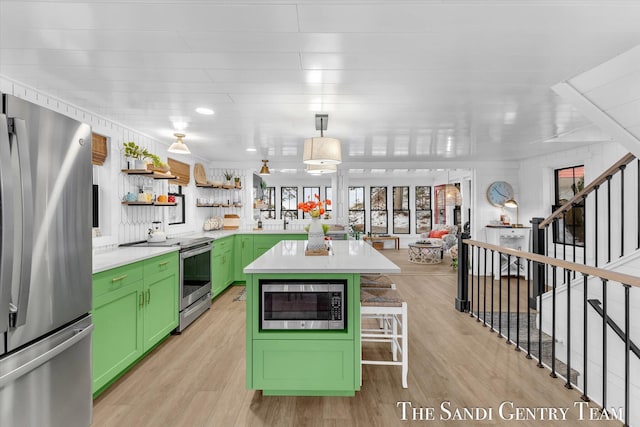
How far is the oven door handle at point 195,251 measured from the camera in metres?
3.57

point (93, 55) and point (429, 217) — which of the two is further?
point (429, 217)

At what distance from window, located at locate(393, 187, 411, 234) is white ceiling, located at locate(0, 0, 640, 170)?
714 cm

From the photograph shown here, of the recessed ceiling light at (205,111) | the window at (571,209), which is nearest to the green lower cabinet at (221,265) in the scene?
the recessed ceiling light at (205,111)

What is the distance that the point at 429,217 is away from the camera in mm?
10789

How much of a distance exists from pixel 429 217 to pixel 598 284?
7747mm

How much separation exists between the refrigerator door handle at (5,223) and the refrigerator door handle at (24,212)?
45 mm

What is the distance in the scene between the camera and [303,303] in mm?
2248

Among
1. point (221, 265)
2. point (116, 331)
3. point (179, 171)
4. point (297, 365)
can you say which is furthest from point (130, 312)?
point (179, 171)

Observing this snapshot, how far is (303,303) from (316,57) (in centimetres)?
152

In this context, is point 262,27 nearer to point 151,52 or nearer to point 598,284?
point 151,52

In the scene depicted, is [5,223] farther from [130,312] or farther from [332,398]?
[332,398]

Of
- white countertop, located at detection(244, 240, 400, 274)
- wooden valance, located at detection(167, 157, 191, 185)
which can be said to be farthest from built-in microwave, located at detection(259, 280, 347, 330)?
wooden valance, located at detection(167, 157, 191, 185)

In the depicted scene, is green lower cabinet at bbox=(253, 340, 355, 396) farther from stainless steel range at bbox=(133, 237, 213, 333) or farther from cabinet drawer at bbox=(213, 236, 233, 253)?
cabinet drawer at bbox=(213, 236, 233, 253)

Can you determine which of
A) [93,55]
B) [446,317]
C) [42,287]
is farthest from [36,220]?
[446,317]
